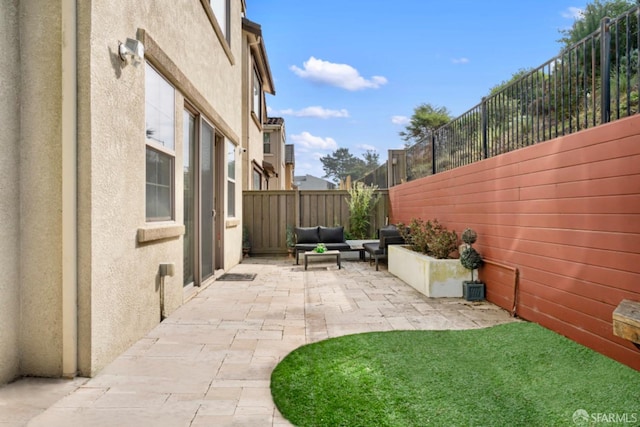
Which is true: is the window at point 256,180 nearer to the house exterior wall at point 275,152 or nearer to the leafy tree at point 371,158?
the house exterior wall at point 275,152

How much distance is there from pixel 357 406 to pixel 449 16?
32.8 feet

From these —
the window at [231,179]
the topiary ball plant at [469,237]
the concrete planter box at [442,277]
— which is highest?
the window at [231,179]

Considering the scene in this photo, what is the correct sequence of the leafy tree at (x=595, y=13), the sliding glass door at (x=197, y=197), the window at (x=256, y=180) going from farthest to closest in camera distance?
the leafy tree at (x=595, y=13), the window at (x=256, y=180), the sliding glass door at (x=197, y=197)

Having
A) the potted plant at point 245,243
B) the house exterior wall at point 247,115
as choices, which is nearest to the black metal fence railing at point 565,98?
the potted plant at point 245,243

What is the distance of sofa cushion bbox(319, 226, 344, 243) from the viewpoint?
8273 mm

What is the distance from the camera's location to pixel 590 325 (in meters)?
2.69

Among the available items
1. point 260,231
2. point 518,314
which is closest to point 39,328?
point 518,314

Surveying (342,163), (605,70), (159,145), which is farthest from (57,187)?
(342,163)

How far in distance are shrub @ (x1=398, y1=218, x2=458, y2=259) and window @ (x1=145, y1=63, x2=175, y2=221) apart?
339cm

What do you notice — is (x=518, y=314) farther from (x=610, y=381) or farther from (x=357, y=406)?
(x=357, y=406)

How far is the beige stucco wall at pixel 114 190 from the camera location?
229 cm

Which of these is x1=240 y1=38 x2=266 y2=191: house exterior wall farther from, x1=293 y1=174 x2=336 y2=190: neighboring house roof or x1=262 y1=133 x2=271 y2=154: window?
x1=293 y1=174 x2=336 y2=190: neighboring house roof

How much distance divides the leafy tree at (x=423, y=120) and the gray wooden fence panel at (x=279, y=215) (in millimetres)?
22349

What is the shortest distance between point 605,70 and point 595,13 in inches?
614
